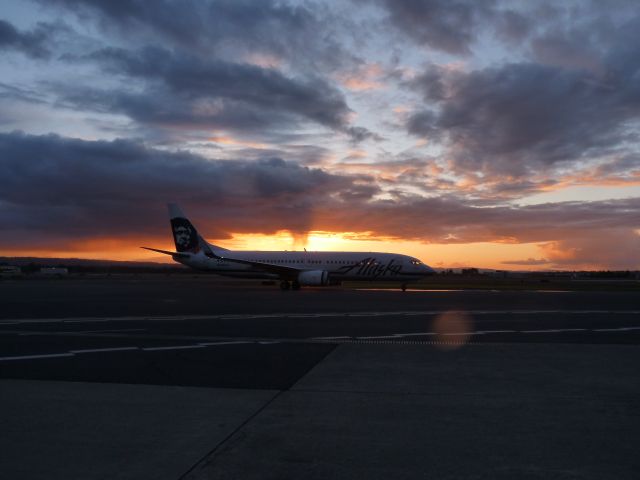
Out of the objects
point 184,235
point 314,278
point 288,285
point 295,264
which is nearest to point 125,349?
point 314,278

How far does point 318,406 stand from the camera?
6898mm

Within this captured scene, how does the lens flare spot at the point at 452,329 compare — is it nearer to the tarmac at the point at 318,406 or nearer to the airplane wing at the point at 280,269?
the tarmac at the point at 318,406

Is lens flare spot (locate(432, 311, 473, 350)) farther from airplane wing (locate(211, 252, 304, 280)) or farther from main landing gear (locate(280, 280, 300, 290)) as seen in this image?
airplane wing (locate(211, 252, 304, 280))

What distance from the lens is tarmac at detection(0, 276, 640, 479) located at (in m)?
4.91

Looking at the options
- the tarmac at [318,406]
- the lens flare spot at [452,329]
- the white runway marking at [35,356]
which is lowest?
the white runway marking at [35,356]

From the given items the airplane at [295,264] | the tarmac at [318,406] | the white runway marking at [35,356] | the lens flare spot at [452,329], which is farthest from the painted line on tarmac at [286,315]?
the airplane at [295,264]

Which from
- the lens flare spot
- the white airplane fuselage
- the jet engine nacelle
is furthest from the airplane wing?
the lens flare spot

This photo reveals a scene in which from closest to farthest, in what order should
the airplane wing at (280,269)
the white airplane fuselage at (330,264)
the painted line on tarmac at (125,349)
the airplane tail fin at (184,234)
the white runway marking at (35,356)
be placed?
1. the white runway marking at (35,356)
2. the painted line on tarmac at (125,349)
3. the airplane wing at (280,269)
4. the white airplane fuselage at (330,264)
5. the airplane tail fin at (184,234)

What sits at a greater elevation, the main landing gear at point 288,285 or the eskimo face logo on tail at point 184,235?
the eskimo face logo on tail at point 184,235

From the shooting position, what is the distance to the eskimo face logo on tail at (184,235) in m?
55.8

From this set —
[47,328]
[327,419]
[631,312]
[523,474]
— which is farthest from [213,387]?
[631,312]

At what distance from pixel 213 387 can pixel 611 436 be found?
5.06 meters

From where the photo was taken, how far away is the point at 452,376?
348 inches

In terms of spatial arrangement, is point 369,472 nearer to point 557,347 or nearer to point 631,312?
point 557,347
